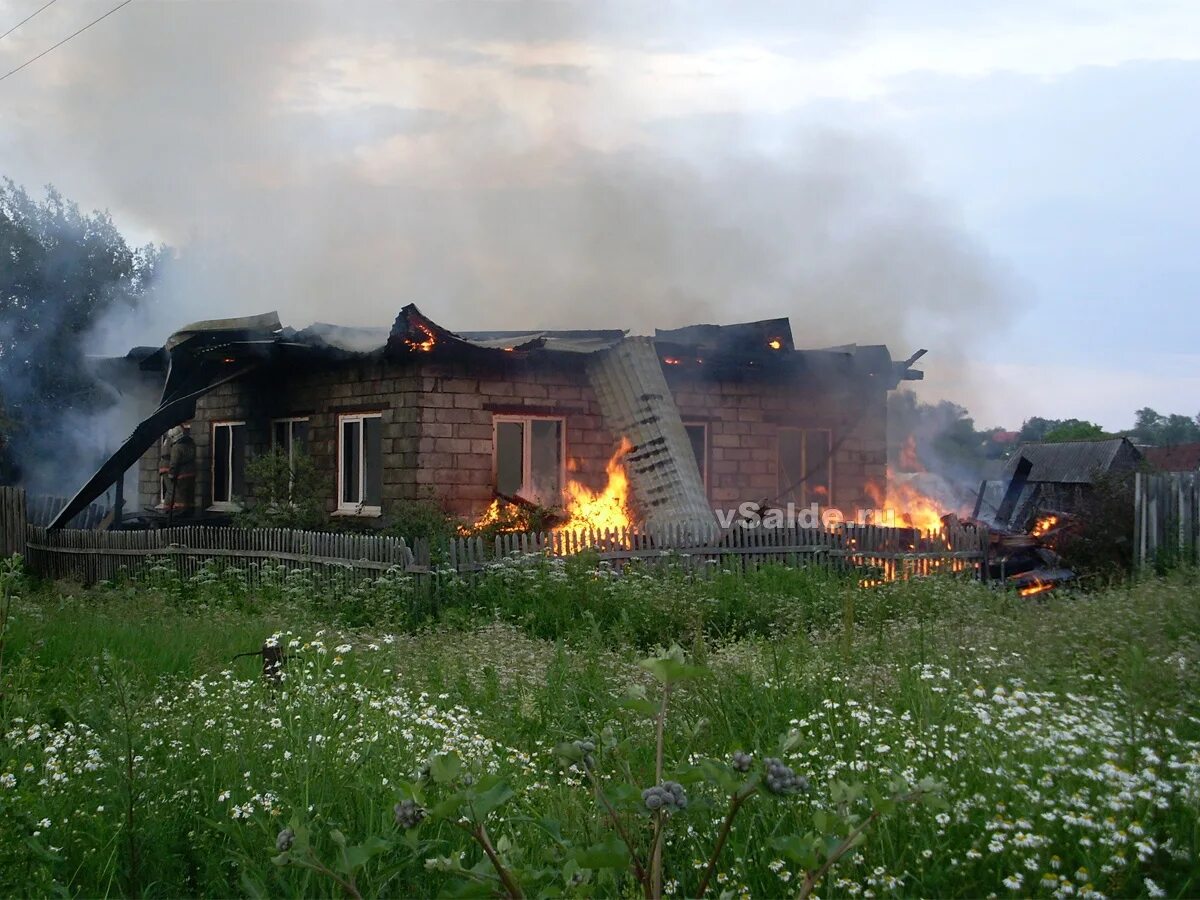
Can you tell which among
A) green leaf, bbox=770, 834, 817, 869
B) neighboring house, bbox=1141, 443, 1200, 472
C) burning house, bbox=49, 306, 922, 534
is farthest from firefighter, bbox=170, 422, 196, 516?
neighboring house, bbox=1141, 443, 1200, 472

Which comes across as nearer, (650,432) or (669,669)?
(669,669)

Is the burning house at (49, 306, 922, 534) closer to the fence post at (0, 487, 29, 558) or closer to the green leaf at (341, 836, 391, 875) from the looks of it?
the fence post at (0, 487, 29, 558)

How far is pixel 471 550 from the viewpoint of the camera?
10961mm

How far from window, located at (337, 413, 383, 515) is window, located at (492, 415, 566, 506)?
5.49 feet

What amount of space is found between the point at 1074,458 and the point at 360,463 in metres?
27.3

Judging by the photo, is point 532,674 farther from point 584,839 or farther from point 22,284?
point 22,284

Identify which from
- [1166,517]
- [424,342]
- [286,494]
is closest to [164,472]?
[286,494]

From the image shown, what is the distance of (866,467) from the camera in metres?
17.8

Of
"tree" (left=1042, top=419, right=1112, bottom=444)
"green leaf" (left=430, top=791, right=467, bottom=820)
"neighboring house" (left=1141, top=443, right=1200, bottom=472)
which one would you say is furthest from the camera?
"tree" (left=1042, top=419, right=1112, bottom=444)

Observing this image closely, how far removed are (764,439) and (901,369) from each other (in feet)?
7.99

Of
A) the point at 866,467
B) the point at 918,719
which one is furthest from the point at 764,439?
the point at 918,719

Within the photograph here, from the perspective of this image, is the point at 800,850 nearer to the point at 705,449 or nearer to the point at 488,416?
the point at 488,416

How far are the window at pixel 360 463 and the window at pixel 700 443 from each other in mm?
4594

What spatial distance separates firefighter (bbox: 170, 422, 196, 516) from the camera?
18109mm
